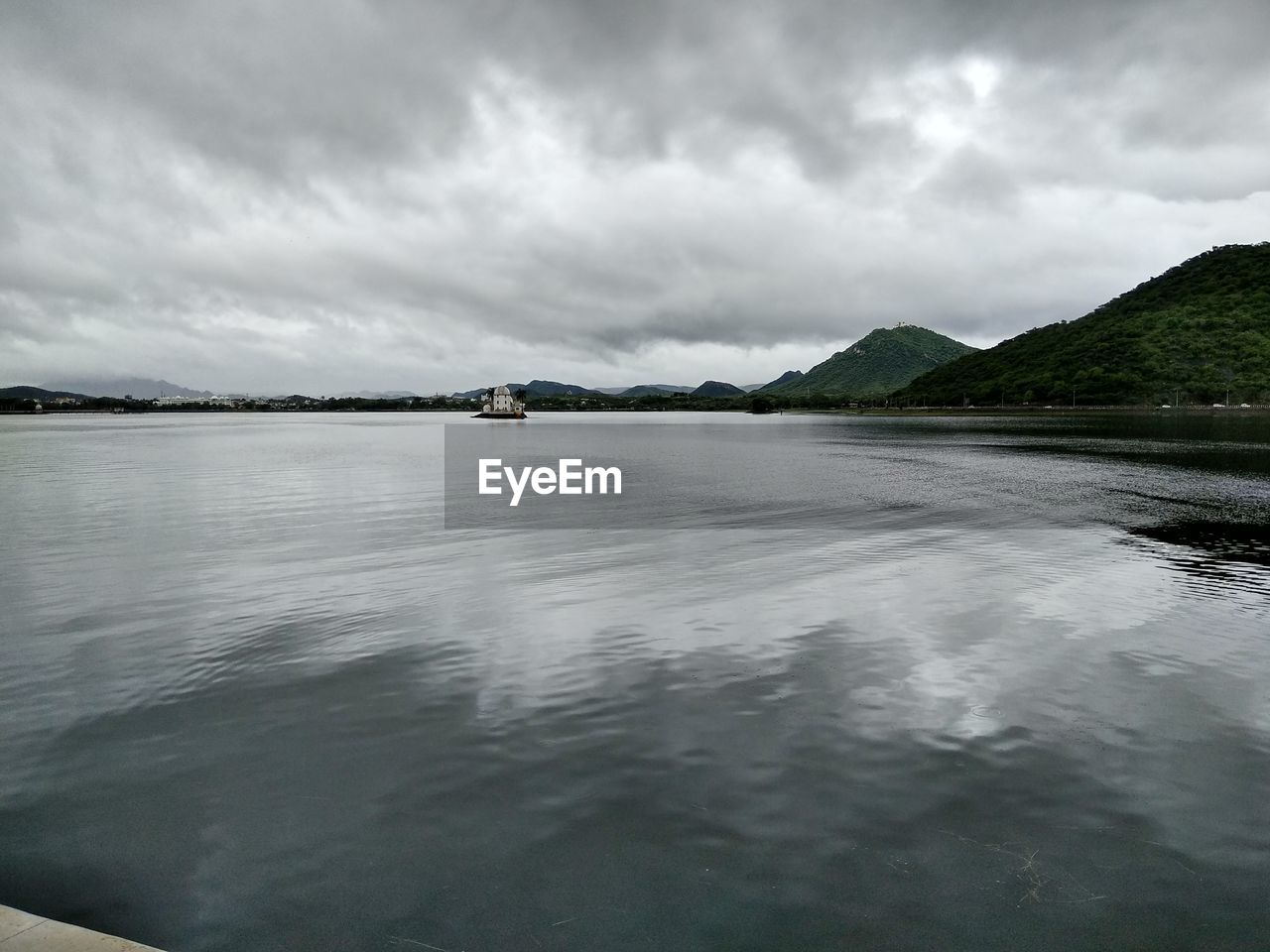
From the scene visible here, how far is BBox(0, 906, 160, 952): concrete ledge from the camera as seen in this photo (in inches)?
214

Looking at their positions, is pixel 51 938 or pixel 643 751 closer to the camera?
pixel 51 938

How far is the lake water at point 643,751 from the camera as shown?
295 inches

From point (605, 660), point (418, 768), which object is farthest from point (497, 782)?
point (605, 660)

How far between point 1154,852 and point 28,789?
50.7 ft

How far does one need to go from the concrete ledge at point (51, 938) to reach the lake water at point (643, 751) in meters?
1.45

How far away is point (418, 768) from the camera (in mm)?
10508

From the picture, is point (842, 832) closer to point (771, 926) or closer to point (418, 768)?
point (771, 926)

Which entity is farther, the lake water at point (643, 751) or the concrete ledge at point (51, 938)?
the lake water at point (643, 751)

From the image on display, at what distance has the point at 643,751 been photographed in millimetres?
11070

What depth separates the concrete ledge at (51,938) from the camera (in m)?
5.44

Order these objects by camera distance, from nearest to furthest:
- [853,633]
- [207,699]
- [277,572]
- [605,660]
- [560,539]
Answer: [207,699], [605,660], [853,633], [277,572], [560,539]

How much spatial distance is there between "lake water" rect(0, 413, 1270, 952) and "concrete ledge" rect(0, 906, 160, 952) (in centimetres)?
145

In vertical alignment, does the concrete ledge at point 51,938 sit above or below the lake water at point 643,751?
above

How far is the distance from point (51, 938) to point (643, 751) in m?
7.41
